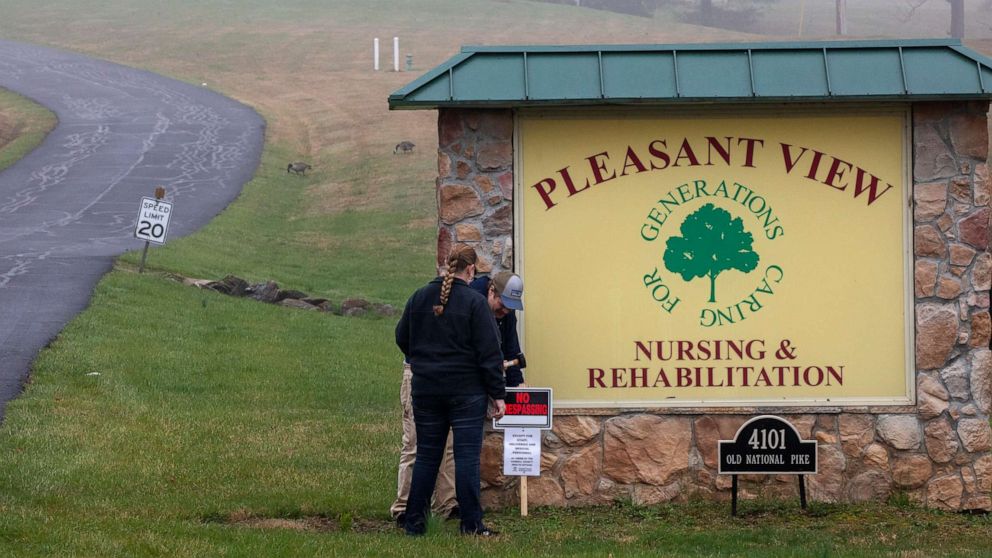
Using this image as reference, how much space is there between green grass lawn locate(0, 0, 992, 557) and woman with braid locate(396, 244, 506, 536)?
28cm

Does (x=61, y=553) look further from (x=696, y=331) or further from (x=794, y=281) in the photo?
(x=794, y=281)

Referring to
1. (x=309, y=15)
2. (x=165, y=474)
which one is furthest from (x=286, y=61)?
(x=165, y=474)

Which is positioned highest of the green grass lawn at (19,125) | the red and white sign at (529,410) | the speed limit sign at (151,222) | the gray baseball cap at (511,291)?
the green grass lawn at (19,125)

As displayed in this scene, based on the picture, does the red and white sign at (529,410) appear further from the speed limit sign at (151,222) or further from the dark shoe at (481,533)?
the speed limit sign at (151,222)

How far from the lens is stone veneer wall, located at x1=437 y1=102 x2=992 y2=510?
8.91m

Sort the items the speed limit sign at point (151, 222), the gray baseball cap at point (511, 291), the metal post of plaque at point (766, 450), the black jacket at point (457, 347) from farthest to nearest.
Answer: the speed limit sign at point (151, 222), the metal post of plaque at point (766, 450), the gray baseball cap at point (511, 291), the black jacket at point (457, 347)

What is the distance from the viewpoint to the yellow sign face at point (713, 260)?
902cm

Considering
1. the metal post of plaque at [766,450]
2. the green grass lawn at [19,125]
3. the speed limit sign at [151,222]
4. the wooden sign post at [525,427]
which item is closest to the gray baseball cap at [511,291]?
the wooden sign post at [525,427]

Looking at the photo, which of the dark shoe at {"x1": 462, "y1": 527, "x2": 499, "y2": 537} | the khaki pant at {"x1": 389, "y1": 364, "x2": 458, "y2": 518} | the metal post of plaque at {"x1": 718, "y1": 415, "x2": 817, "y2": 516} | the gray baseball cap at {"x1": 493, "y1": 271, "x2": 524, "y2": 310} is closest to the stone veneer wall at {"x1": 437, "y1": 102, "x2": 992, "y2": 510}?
the metal post of plaque at {"x1": 718, "y1": 415, "x2": 817, "y2": 516}

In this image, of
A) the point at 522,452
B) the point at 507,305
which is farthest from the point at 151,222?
the point at 507,305

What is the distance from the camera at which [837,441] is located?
8977 millimetres

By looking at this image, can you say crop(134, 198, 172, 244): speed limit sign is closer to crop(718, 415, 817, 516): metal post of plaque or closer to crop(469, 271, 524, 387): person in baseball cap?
crop(469, 271, 524, 387): person in baseball cap

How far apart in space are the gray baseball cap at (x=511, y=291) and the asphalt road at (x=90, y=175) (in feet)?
19.8

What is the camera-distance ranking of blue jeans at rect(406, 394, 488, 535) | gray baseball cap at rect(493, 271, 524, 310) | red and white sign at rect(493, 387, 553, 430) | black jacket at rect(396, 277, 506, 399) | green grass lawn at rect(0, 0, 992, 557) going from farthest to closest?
red and white sign at rect(493, 387, 553, 430), gray baseball cap at rect(493, 271, 524, 310), blue jeans at rect(406, 394, 488, 535), black jacket at rect(396, 277, 506, 399), green grass lawn at rect(0, 0, 992, 557)
